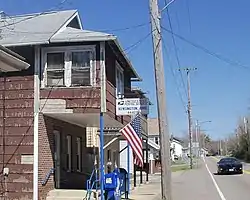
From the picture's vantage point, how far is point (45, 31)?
64.3ft

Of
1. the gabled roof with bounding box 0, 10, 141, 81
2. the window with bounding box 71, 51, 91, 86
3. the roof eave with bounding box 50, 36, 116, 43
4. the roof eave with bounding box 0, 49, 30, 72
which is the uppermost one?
the gabled roof with bounding box 0, 10, 141, 81

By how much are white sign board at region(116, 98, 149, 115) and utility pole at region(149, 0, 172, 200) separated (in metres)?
3.36

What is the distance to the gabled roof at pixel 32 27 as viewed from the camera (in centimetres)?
1855

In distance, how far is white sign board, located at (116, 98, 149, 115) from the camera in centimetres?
1855

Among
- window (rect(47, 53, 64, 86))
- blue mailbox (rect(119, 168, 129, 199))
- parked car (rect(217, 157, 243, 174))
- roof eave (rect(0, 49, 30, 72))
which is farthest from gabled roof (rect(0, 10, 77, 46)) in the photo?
parked car (rect(217, 157, 243, 174))

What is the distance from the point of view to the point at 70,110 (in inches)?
736

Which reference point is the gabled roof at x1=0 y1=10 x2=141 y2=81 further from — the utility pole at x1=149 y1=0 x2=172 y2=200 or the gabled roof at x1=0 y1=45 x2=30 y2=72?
the gabled roof at x1=0 y1=45 x2=30 y2=72

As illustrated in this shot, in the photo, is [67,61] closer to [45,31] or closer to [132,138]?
[45,31]

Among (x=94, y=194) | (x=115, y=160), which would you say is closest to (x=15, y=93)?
(x=94, y=194)

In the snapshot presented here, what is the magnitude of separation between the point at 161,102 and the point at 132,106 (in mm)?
4110

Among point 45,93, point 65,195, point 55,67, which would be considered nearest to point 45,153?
point 65,195

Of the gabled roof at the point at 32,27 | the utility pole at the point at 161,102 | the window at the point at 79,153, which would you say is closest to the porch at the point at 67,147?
the window at the point at 79,153

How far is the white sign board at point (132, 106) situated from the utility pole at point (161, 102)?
336cm

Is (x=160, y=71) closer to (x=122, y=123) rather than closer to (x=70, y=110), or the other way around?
(x=70, y=110)
